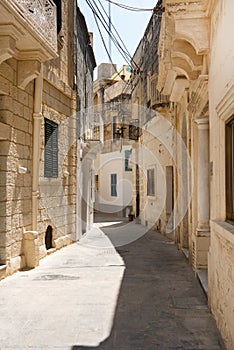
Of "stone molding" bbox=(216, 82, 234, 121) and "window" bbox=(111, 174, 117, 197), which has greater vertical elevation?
"stone molding" bbox=(216, 82, 234, 121)

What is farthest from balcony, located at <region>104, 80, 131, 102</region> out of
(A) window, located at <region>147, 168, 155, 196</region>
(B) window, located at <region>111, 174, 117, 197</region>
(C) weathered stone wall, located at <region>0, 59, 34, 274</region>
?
(C) weathered stone wall, located at <region>0, 59, 34, 274</region>

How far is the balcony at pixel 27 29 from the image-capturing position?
20.0ft

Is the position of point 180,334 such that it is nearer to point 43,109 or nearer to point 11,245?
point 11,245

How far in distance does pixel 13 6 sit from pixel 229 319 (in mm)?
5260

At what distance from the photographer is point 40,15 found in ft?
24.3

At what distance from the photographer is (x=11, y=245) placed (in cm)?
758

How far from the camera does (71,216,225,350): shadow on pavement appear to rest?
163 inches

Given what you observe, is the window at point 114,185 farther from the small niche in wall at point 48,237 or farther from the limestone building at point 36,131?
the small niche in wall at point 48,237

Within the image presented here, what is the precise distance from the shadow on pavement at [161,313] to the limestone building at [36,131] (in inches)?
95.9

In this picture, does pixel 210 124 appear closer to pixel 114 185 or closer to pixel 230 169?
pixel 230 169

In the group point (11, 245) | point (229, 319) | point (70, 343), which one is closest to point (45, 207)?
point (11, 245)

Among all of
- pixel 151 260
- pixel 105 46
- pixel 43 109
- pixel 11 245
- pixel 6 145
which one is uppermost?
pixel 105 46

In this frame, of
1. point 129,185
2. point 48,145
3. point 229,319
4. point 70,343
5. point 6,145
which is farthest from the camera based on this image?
point 129,185

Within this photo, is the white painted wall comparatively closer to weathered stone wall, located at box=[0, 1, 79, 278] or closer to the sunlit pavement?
weathered stone wall, located at box=[0, 1, 79, 278]
